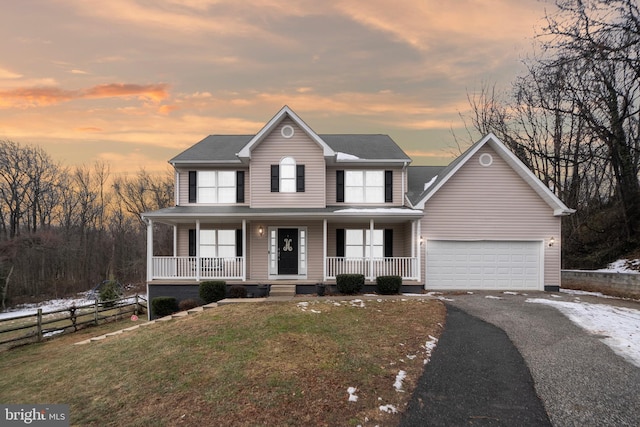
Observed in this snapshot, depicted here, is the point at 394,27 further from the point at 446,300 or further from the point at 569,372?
the point at 569,372

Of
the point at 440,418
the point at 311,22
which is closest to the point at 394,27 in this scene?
the point at 311,22

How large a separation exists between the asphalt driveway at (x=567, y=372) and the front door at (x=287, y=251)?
710 cm

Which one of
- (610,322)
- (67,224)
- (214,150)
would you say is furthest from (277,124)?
(67,224)

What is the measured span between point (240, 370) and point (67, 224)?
3587 centimetres

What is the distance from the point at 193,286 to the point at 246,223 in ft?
11.2

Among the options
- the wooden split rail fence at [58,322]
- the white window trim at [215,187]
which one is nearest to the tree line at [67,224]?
the wooden split rail fence at [58,322]

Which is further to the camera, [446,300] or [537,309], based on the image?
[446,300]

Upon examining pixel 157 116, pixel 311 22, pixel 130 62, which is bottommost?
pixel 157 116

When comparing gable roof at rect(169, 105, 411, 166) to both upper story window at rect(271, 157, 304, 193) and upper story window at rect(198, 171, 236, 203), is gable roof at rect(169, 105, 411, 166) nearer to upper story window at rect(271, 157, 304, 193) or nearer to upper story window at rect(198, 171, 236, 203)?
upper story window at rect(198, 171, 236, 203)

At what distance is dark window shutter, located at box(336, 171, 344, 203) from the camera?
14938mm

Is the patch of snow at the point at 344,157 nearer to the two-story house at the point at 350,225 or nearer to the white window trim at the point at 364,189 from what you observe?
the two-story house at the point at 350,225

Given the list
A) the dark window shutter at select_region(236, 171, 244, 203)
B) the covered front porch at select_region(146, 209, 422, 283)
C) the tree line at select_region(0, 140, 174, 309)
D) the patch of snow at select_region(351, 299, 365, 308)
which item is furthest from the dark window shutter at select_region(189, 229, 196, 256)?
the tree line at select_region(0, 140, 174, 309)

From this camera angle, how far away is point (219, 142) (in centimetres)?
1670

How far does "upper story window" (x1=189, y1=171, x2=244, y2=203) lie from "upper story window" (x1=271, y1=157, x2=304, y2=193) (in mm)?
1835
